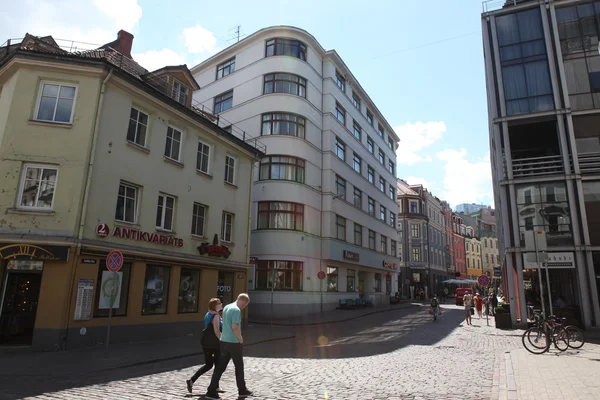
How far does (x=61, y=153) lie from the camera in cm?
1308

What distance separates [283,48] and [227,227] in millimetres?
16535

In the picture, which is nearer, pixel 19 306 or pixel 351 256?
pixel 19 306

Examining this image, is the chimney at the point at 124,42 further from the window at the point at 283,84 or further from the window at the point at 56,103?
the window at the point at 283,84

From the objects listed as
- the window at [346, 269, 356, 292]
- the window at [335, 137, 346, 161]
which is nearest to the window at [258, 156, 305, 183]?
the window at [335, 137, 346, 161]

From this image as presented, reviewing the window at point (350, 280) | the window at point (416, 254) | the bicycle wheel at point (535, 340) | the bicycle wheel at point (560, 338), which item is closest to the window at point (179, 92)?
the bicycle wheel at point (535, 340)

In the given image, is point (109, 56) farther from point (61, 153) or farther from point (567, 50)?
point (567, 50)

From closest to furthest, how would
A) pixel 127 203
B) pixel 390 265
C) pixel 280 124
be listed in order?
pixel 127 203 < pixel 280 124 < pixel 390 265

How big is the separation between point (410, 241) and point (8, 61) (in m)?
52.9

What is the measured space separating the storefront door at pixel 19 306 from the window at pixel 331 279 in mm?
21108

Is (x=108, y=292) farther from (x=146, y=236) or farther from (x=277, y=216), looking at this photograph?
(x=277, y=216)

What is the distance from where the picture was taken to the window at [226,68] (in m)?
33.1

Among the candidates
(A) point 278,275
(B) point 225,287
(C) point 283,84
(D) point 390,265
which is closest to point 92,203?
(B) point 225,287

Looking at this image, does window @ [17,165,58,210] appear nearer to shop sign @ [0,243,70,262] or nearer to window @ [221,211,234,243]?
shop sign @ [0,243,70,262]

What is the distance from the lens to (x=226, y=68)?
33.7 m
